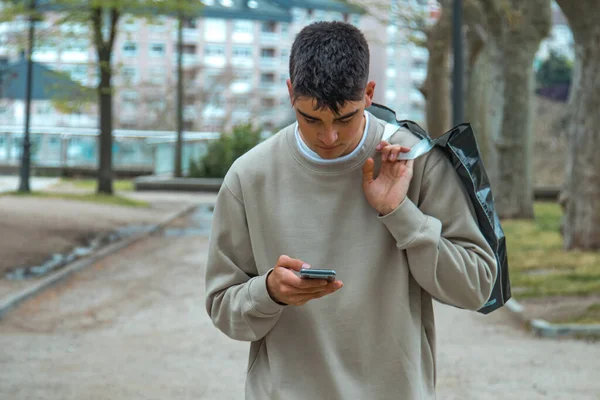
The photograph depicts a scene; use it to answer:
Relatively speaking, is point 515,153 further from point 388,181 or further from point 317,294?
point 317,294

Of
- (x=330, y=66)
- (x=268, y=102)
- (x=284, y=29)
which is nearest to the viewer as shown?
(x=330, y=66)

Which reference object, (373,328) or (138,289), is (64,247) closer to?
(138,289)

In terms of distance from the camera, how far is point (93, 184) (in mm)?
31422

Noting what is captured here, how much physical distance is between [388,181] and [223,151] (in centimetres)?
2952

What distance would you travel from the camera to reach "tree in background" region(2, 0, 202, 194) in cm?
2089

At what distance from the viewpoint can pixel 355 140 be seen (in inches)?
103

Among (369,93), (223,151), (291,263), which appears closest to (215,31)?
(223,151)

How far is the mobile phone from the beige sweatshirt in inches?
9.7

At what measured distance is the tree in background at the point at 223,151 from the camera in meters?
Result: 31.8

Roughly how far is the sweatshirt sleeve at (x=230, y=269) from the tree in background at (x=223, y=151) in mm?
28805

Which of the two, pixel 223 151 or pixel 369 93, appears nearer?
pixel 369 93

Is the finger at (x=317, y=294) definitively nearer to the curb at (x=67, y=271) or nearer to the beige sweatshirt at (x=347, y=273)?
the beige sweatshirt at (x=347, y=273)

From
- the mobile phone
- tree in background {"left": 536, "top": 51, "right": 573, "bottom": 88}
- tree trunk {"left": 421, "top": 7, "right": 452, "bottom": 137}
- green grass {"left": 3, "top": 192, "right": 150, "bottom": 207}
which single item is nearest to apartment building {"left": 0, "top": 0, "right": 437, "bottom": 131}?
tree trunk {"left": 421, "top": 7, "right": 452, "bottom": 137}

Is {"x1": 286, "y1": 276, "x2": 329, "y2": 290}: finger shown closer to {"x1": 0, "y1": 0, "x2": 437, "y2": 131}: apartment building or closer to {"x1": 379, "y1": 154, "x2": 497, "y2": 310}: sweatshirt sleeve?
{"x1": 379, "y1": 154, "x2": 497, "y2": 310}: sweatshirt sleeve
